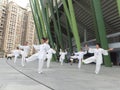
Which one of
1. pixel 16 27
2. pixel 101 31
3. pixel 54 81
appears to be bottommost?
pixel 54 81

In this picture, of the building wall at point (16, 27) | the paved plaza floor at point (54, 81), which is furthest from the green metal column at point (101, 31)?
the building wall at point (16, 27)

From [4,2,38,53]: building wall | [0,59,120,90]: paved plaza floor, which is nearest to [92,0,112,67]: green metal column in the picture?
[0,59,120,90]: paved plaza floor

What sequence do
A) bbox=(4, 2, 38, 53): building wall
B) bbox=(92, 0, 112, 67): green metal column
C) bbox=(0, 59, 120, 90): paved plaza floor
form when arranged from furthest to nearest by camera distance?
1. bbox=(4, 2, 38, 53): building wall
2. bbox=(92, 0, 112, 67): green metal column
3. bbox=(0, 59, 120, 90): paved plaza floor

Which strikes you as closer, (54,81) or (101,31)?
(54,81)

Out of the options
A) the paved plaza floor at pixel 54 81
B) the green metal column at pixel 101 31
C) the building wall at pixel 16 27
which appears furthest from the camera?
the building wall at pixel 16 27

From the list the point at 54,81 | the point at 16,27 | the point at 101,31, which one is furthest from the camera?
the point at 16,27

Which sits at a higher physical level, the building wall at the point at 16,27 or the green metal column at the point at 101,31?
the building wall at the point at 16,27

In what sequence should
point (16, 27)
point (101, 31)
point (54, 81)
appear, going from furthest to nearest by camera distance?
point (16, 27) → point (101, 31) → point (54, 81)

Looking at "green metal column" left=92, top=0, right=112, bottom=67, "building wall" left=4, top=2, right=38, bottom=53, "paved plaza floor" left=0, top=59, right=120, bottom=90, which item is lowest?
"paved plaza floor" left=0, top=59, right=120, bottom=90

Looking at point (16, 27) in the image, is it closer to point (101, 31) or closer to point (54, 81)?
point (101, 31)

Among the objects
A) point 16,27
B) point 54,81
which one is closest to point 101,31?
point 54,81

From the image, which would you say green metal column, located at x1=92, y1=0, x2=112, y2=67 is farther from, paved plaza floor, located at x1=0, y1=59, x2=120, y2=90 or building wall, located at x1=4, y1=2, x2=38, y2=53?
building wall, located at x1=4, y1=2, x2=38, y2=53

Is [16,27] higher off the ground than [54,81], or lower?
higher

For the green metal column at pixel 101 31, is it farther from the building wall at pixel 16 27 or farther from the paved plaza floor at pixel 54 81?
the building wall at pixel 16 27
